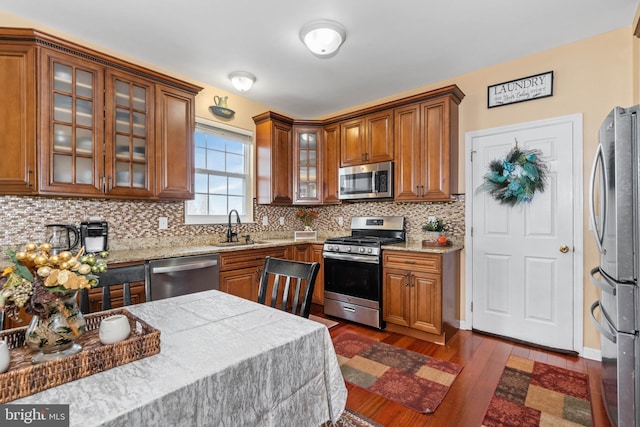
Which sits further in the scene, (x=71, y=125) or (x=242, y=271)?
(x=242, y=271)

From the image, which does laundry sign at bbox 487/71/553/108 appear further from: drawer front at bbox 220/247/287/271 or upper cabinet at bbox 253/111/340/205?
drawer front at bbox 220/247/287/271

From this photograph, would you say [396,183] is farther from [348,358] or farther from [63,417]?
[63,417]

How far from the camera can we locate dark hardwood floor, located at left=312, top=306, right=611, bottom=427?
1865 mm

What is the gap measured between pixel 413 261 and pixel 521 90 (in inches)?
78.3

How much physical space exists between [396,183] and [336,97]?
56.8 inches

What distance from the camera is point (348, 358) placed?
262 cm

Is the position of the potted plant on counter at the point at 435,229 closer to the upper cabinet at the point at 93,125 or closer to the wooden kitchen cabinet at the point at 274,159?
the wooden kitchen cabinet at the point at 274,159

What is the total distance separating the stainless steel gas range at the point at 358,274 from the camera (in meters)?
3.27

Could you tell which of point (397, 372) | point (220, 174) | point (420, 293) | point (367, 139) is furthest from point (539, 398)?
point (220, 174)

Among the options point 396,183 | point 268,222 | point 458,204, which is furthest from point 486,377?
point 268,222

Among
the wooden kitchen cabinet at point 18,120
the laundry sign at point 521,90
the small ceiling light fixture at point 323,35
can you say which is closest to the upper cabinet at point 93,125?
the wooden kitchen cabinet at point 18,120

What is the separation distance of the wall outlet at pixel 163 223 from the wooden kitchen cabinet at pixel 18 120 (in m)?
1.07

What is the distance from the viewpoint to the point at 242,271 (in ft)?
10.6

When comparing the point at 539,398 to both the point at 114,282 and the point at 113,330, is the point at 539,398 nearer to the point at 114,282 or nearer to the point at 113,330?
the point at 113,330
